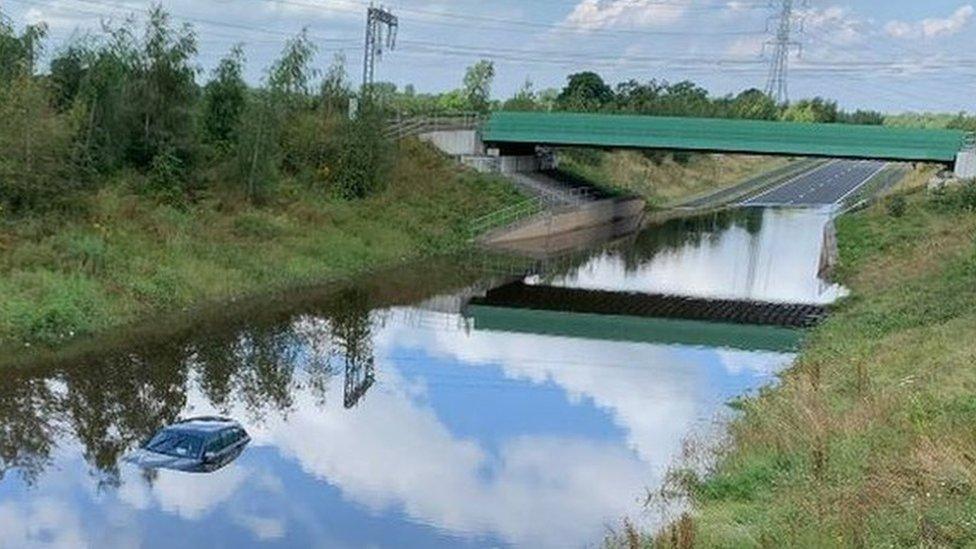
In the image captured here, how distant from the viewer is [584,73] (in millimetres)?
128000

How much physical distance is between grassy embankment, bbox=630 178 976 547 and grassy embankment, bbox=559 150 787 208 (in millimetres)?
52776

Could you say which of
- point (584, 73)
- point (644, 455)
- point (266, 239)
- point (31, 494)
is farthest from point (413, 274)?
point (584, 73)

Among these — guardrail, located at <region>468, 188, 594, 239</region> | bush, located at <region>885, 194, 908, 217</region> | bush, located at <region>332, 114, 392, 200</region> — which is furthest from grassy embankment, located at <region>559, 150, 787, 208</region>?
bush, located at <region>332, 114, 392, 200</region>

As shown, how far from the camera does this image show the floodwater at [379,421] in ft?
60.4

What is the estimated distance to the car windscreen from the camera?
67.3 ft

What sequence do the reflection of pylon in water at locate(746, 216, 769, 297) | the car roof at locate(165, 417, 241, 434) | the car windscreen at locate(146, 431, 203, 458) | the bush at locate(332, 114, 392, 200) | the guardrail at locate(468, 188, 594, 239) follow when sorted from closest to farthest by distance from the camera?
the car windscreen at locate(146, 431, 203, 458) < the car roof at locate(165, 417, 241, 434) < the reflection of pylon in water at locate(746, 216, 769, 297) < the bush at locate(332, 114, 392, 200) < the guardrail at locate(468, 188, 594, 239)

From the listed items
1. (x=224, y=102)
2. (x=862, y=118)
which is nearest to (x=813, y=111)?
(x=862, y=118)

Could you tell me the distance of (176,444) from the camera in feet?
68.0

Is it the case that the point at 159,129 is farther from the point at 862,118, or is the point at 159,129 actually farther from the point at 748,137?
the point at 862,118

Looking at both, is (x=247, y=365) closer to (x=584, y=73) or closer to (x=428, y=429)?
(x=428, y=429)

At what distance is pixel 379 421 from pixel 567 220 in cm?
4283

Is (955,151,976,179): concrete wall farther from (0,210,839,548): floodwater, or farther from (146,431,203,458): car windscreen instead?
(146,431,203,458): car windscreen

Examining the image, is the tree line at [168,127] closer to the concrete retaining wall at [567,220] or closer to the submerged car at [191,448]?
the concrete retaining wall at [567,220]

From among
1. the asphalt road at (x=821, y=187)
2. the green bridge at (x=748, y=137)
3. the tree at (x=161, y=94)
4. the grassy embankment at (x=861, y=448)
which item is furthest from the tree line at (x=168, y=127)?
the asphalt road at (x=821, y=187)
